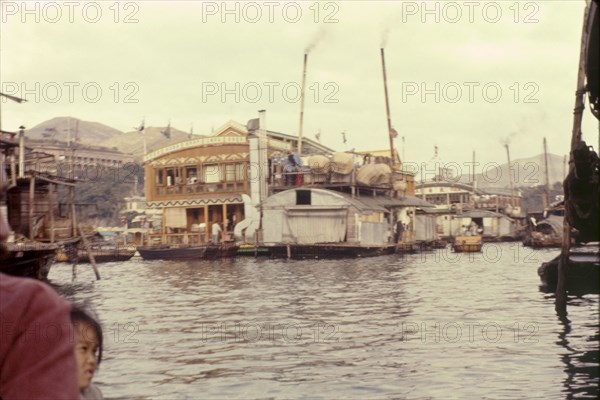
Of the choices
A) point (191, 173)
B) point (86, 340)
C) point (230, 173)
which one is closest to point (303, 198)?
point (230, 173)

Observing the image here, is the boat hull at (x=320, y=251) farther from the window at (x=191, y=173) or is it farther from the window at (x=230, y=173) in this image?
the window at (x=191, y=173)

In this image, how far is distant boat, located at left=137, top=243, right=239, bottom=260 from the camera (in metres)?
46.8

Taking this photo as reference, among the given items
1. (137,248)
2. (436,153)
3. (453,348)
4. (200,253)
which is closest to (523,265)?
(200,253)

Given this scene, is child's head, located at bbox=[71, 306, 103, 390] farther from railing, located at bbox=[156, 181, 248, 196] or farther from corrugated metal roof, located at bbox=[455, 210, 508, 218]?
corrugated metal roof, located at bbox=[455, 210, 508, 218]

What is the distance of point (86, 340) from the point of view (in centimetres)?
337

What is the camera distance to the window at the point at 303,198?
47.8m

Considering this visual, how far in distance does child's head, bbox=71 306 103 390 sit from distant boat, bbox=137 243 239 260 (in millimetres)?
43296

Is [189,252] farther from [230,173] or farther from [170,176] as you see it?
[170,176]

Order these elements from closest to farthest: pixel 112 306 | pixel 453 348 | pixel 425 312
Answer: pixel 453 348 → pixel 425 312 → pixel 112 306

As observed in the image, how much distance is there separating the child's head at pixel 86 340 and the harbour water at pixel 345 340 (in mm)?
159

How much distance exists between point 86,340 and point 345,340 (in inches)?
469

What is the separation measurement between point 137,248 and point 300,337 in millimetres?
34376

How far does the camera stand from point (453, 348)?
13852 mm

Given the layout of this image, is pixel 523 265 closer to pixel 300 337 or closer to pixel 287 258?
pixel 287 258
